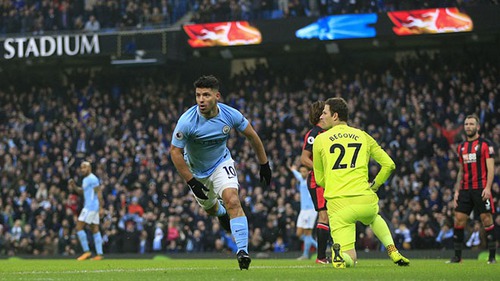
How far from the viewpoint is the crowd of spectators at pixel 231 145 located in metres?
23.1

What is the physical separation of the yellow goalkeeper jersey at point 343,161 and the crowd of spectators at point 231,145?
11.3 metres

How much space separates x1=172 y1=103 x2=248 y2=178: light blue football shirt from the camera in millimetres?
10359

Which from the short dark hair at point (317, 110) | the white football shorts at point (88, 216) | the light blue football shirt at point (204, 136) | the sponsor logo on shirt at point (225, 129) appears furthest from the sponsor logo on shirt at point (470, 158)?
the white football shorts at point (88, 216)

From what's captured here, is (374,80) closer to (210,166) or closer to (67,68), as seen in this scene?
(67,68)

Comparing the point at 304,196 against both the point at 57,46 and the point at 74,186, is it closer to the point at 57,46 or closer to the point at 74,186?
the point at 74,186

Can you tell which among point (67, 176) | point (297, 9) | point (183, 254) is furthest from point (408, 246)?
point (67, 176)

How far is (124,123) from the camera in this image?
3047 centimetres

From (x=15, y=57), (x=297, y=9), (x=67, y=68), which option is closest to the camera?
(x=297, y=9)

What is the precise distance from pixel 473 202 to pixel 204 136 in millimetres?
5536

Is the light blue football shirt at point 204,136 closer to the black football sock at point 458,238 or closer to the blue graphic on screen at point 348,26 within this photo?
the black football sock at point 458,238

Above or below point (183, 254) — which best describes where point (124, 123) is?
above

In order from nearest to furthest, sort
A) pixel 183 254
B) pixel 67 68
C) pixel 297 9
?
pixel 183 254 → pixel 297 9 → pixel 67 68

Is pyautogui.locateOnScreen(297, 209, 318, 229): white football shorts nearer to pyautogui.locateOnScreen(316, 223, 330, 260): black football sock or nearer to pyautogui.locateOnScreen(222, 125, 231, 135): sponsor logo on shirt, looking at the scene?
pyautogui.locateOnScreen(316, 223, 330, 260): black football sock

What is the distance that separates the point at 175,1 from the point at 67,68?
236 inches
